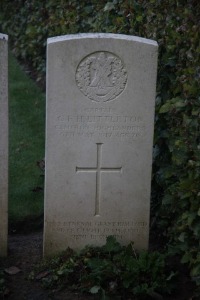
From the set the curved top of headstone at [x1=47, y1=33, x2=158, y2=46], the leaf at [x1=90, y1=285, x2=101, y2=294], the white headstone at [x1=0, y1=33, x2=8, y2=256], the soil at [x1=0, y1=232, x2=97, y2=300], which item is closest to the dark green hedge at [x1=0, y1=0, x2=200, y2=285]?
the curved top of headstone at [x1=47, y1=33, x2=158, y2=46]

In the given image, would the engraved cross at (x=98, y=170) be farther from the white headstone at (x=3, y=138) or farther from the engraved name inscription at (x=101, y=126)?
the white headstone at (x=3, y=138)

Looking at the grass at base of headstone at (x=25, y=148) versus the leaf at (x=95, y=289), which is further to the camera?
the grass at base of headstone at (x=25, y=148)

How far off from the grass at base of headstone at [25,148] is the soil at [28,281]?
366mm

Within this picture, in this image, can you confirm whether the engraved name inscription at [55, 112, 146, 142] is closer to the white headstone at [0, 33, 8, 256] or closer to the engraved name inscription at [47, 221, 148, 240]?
the white headstone at [0, 33, 8, 256]

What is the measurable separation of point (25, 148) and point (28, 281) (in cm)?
251

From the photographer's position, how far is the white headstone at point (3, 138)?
457 centimetres

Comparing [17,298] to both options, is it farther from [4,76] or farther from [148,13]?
[148,13]

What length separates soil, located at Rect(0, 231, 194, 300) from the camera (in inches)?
175

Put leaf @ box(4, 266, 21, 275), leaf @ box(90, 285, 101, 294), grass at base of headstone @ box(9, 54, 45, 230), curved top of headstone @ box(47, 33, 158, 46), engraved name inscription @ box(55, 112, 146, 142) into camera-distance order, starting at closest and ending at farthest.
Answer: leaf @ box(90, 285, 101, 294), curved top of headstone @ box(47, 33, 158, 46), engraved name inscription @ box(55, 112, 146, 142), leaf @ box(4, 266, 21, 275), grass at base of headstone @ box(9, 54, 45, 230)

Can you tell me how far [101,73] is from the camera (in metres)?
4.62

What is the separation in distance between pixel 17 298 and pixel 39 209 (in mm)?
1307

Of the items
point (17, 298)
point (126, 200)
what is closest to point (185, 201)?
point (126, 200)

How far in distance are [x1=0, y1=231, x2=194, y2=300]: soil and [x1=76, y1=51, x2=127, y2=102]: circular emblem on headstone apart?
4.30 feet

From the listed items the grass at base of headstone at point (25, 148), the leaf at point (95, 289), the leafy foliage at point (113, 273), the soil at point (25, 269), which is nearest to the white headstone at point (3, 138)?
the soil at point (25, 269)
